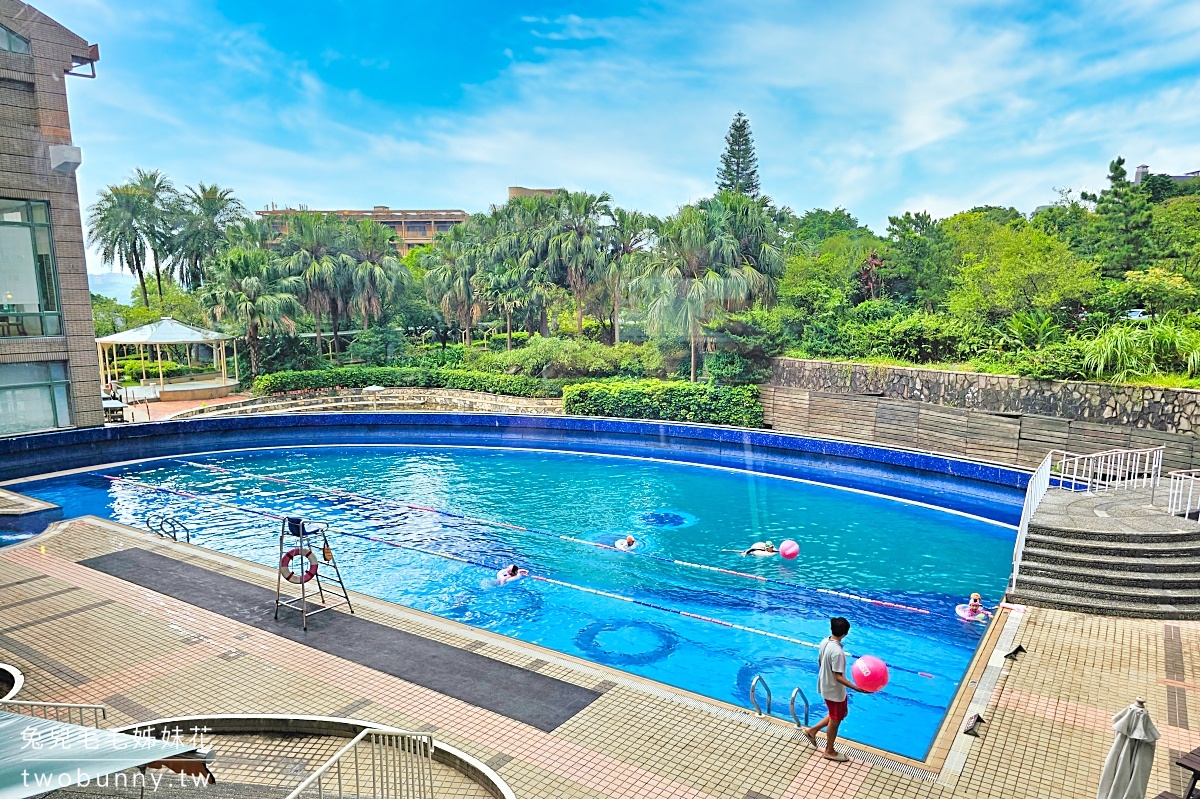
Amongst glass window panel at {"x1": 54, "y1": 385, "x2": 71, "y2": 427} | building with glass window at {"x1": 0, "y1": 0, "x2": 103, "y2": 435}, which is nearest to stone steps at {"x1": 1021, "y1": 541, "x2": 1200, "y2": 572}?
building with glass window at {"x1": 0, "y1": 0, "x2": 103, "y2": 435}

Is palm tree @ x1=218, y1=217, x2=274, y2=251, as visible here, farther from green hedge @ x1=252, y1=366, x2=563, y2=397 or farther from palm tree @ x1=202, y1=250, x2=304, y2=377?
green hedge @ x1=252, y1=366, x2=563, y2=397

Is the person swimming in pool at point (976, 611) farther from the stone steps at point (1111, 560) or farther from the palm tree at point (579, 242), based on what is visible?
the palm tree at point (579, 242)

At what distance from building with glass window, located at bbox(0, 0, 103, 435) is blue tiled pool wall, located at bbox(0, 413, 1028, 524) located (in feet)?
4.41

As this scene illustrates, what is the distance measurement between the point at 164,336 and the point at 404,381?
8940mm

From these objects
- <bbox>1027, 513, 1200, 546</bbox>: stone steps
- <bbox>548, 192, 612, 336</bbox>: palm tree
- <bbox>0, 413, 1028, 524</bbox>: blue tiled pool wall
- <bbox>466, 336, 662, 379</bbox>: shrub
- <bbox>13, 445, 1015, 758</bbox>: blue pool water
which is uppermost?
<bbox>548, 192, 612, 336</bbox>: palm tree

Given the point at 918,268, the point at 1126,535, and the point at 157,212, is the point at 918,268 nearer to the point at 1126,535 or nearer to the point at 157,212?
the point at 1126,535

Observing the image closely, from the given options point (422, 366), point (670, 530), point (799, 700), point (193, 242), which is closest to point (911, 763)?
point (799, 700)

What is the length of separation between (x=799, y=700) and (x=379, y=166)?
118 m

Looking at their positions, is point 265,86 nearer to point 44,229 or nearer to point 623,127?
point 623,127

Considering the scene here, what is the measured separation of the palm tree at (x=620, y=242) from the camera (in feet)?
101

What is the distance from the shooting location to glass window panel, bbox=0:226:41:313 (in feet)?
68.8

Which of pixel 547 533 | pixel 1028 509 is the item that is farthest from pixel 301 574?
pixel 1028 509

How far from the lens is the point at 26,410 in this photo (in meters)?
21.8

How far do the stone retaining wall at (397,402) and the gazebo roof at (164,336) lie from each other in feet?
11.1
